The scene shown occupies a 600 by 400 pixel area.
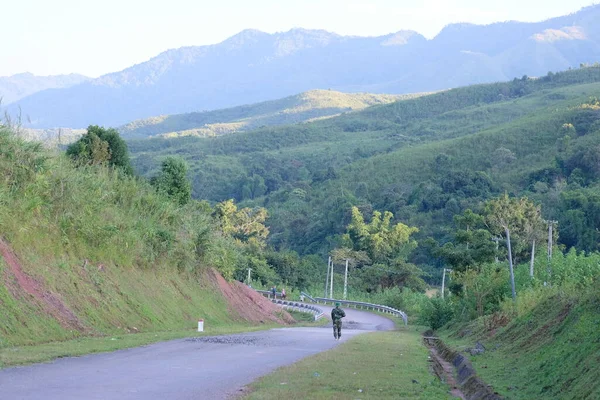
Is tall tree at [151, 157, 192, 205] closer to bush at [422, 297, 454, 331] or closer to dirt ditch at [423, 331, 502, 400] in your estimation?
bush at [422, 297, 454, 331]

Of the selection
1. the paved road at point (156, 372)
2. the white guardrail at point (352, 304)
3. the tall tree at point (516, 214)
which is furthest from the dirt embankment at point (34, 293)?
the tall tree at point (516, 214)

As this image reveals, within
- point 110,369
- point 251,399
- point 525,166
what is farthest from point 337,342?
point 525,166

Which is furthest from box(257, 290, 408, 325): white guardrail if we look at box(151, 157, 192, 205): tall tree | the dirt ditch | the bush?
the dirt ditch

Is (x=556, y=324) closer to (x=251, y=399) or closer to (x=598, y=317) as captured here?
(x=598, y=317)

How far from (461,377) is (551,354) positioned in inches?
157

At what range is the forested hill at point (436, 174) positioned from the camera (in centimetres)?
10294

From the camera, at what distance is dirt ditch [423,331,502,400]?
15484 mm

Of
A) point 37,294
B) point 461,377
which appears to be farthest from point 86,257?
point 461,377

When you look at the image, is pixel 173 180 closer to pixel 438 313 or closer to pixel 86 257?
pixel 86 257

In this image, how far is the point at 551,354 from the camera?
1595 cm

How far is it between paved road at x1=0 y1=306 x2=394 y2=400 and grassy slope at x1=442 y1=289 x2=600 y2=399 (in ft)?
14.5

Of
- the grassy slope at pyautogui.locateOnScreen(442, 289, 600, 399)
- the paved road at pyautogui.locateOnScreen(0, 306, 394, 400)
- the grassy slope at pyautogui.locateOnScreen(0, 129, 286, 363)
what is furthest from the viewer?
the grassy slope at pyautogui.locateOnScreen(0, 129, 286, 363)

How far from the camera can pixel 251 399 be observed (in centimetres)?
1265

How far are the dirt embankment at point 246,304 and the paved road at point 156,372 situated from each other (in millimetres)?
14723
